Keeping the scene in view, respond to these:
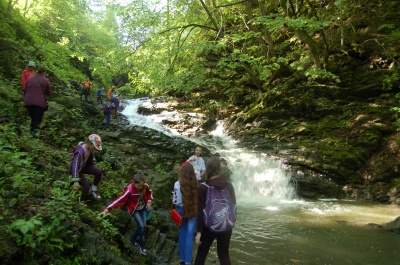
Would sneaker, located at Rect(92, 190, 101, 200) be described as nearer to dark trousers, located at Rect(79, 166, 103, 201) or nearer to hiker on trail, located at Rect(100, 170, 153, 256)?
dark trousers, located at Rect(79, 166, 103, 201)

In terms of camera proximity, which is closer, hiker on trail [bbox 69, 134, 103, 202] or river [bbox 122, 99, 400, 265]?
hiker on trail [bbox 69, 134, 103, 202]

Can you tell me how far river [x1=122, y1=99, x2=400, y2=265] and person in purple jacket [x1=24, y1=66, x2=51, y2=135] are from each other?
16.4ft

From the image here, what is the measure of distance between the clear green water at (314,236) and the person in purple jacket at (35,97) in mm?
5031

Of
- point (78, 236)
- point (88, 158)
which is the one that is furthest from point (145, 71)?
point (78, 236)

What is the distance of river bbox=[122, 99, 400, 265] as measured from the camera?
18.6ft

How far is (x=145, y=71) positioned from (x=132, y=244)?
1027cm

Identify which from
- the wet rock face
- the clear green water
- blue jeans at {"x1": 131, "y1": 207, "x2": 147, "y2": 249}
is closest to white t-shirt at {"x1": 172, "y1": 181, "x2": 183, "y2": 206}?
blue jeans at {"x1": 131, "y1": 207, "x2": 147, "y2": 249}

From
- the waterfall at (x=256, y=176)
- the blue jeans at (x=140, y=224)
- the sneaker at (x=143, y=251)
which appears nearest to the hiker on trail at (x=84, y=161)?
the blue jeans at (x=140, y=224)

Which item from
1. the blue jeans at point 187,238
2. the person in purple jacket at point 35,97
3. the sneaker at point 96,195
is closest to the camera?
the blue jeans at point 187,238

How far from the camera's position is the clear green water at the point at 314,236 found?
5.59 metres

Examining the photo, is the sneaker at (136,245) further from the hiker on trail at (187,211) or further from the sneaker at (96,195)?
the sneaker at (96,195)

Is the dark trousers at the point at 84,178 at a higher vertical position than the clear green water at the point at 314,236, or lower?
higher

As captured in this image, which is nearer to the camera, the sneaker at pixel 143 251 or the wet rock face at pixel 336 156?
the sneaker at pixel 143 251

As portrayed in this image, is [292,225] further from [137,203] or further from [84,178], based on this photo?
[84,178]
